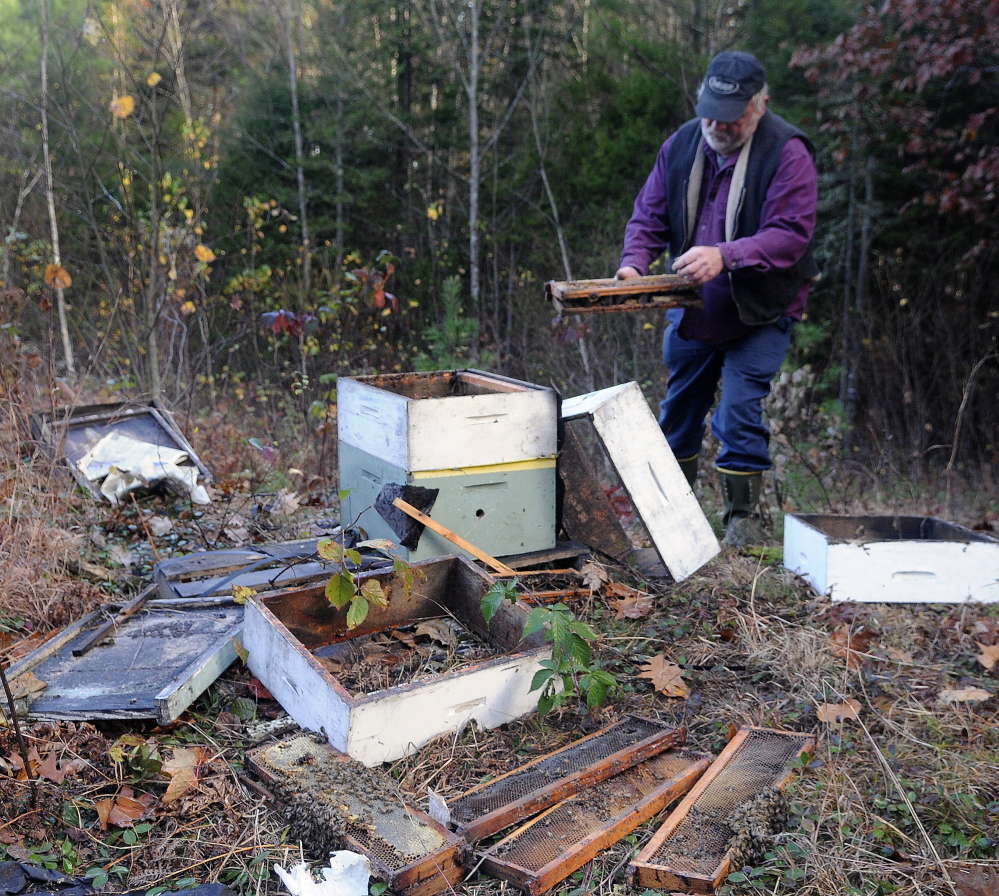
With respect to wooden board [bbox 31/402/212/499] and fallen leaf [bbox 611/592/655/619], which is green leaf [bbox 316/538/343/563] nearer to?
fallen leaf [bbox 611/592/655/619]

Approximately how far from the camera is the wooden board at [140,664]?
7.90ft

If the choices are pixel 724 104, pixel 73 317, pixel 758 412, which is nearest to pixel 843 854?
pixel 758 412

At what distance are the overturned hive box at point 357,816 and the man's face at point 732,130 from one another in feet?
Answer: 10.3

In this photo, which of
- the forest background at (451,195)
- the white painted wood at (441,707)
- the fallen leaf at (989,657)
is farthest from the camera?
the forest background at (451,195)

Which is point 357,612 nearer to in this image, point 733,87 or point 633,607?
point 633,607

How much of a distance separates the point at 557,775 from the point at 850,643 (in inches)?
57.5

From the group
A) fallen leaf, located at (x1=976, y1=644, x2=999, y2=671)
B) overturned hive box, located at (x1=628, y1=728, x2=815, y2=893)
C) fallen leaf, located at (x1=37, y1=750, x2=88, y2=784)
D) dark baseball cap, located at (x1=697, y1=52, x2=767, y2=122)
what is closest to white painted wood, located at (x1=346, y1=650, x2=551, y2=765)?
overturned hive box, located at (x1=628, y1=728, x2=815, y2=893)

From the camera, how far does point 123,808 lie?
83.0 inches

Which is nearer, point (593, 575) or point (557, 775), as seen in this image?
point (557, 775)

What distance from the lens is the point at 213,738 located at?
2.43 m

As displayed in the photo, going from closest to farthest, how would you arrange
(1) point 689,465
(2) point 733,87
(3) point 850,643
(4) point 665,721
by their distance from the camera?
(4) point 665,721 < (3) point 850,643 < (2) point 733,87 < (1) point 689,465

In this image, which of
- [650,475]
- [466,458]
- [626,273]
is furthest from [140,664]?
[626,273]

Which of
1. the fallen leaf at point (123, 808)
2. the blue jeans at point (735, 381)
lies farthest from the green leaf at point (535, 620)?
the blue jeans at point (735, 381)

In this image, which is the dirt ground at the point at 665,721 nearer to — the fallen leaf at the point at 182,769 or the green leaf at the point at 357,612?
the fallen leaf at the point at 182,769
